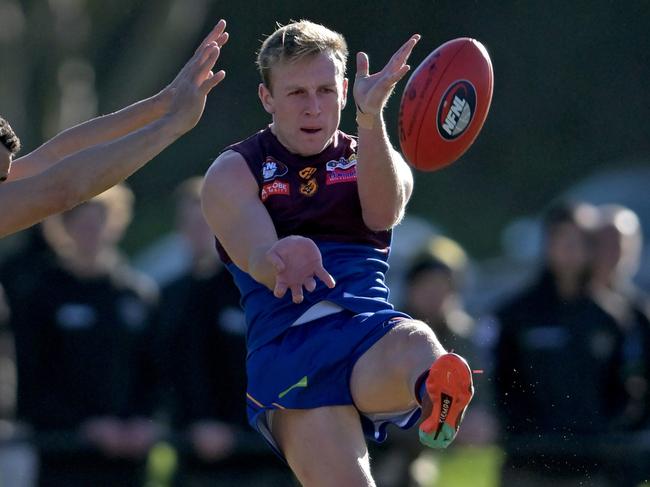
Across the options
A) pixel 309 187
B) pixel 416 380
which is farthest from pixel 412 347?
pixel 309 187

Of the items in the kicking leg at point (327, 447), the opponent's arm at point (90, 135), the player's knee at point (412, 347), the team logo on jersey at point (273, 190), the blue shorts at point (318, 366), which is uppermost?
the opponent's arm at point (90, 135)

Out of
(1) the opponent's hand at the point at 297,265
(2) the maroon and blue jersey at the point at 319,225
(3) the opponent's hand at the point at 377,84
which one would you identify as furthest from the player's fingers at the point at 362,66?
(1) the opponent's hand at the point at 297,265

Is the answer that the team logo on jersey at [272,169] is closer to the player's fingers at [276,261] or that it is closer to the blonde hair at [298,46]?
the blonde hair at [298,46]

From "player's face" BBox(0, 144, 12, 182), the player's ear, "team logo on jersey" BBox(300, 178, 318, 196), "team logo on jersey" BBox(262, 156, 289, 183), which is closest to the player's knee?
"team logo on jersey" BBox(300, 178, 318, 196)

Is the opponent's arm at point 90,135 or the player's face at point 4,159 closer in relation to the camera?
the player's face at point 4,159

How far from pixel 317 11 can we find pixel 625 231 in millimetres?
10239

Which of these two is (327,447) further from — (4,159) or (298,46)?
(4,159)

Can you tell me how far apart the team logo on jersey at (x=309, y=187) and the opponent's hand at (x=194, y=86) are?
1.62 feet

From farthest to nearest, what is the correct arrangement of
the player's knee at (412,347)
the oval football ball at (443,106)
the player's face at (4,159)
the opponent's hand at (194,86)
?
the oval football ball at (443,106)
the player's face at (4,159)
the opponent's hand at (194,86)
the player's knee at (412,347)

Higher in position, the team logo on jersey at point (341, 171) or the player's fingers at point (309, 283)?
the team logo on jersey at point (341, 171)

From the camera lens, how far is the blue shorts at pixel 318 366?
216 inches

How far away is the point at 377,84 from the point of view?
5359mm

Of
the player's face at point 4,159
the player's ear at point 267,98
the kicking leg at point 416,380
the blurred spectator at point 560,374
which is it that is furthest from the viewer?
the blurred spectator at point 560,374

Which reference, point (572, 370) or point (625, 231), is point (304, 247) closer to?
point (572, 370)
